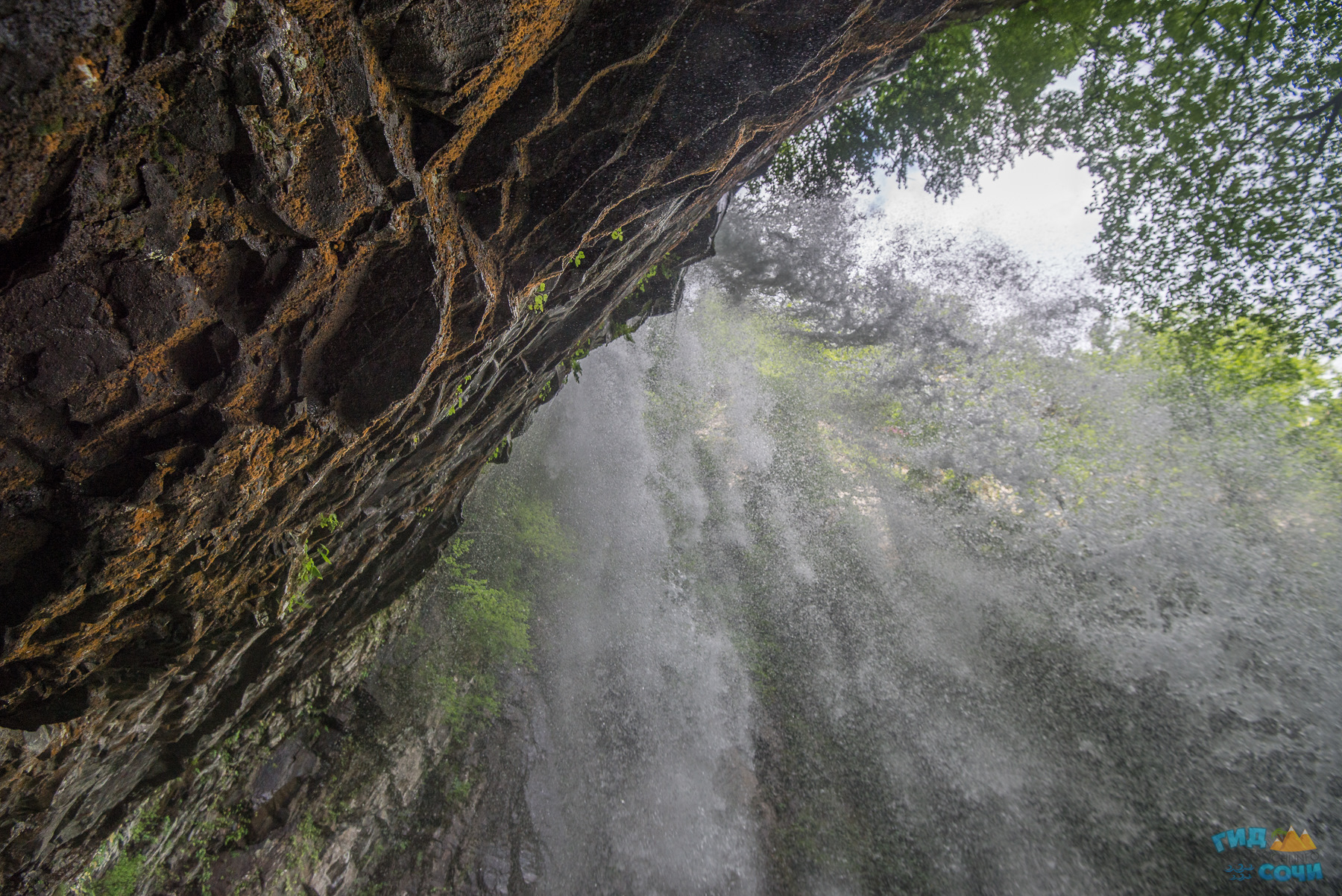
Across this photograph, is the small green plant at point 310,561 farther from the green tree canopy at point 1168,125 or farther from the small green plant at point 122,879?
the green tree canopy at point 1168,125

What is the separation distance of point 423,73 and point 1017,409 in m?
18.9

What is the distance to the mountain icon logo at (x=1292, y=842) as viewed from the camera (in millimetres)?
9539

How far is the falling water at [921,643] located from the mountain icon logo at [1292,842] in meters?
0.20

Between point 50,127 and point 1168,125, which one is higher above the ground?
point 50,127

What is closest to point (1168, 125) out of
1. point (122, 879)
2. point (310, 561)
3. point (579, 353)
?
point (579, 353)

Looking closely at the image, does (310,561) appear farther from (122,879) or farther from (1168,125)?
(1168,125)

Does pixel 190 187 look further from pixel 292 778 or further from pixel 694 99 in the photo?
pixel 292 778

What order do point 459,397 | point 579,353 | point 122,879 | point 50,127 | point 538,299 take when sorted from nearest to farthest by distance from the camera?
point 50,127
point 538,299
point 459,397
point 122,879
point 579,353

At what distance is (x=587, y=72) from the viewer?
2.49 m

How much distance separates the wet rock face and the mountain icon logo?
14.5m

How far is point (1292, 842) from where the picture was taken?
31.5 feet

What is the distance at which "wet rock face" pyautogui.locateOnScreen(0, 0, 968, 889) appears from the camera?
4.65 feet

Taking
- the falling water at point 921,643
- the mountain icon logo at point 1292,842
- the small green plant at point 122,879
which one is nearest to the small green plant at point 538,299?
the small green plant at point 122,879

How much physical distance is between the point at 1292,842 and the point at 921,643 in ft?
21.3
